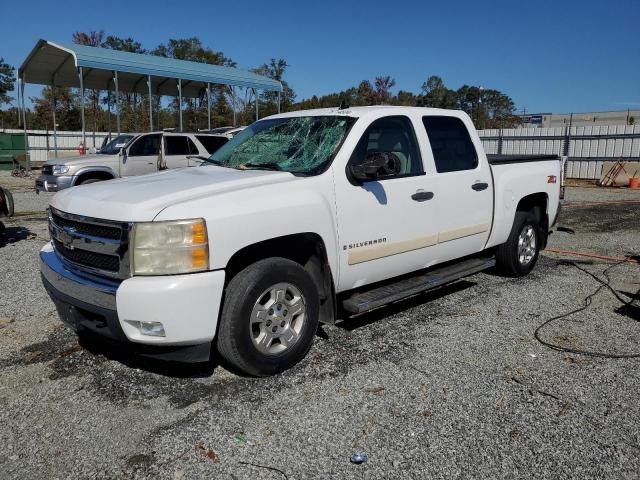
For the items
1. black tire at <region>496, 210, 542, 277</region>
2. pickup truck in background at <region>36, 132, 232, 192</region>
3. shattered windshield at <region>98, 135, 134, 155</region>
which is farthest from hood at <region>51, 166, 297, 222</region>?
shattered windshield at <region>98, 135, 134, 155</region>

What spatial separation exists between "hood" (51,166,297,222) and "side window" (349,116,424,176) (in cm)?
83

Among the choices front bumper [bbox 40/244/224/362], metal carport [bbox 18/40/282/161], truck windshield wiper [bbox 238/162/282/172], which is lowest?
front bumper [bbox 40/244/224/362]

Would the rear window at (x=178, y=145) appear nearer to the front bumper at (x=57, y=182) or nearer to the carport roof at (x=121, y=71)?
the front bumper at (x=57, y=182)

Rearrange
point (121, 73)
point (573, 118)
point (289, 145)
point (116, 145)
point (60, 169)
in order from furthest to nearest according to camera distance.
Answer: point (573, 118)
point (121, 73)
point (116, 145)
point (60, 169)
point (289, 145)

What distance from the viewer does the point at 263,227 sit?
3.55 metres

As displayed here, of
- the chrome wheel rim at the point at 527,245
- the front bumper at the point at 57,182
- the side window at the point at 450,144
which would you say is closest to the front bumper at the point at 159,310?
the side window at the point at 450,144

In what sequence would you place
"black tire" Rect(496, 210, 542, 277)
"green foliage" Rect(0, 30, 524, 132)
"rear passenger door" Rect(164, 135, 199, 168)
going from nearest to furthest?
"black tire" Rect(496, 210, 542, 277) < "rear passenger door" Rect(164, 135, 199, 168) < "green foliage" Rect(0, 30, 524, 132)

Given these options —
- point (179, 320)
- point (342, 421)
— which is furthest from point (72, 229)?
point (342, 421)

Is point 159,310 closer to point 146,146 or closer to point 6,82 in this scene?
point 146,146

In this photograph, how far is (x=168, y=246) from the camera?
10.6 feet

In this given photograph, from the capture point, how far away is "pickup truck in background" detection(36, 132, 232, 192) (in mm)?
12328

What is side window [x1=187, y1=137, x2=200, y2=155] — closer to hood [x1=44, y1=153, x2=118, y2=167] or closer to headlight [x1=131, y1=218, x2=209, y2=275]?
hood [x1=44, y1=153, x2=118, y2=167]

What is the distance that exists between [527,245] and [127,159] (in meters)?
9.88

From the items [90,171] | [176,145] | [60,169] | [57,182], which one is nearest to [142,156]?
[176,145]
